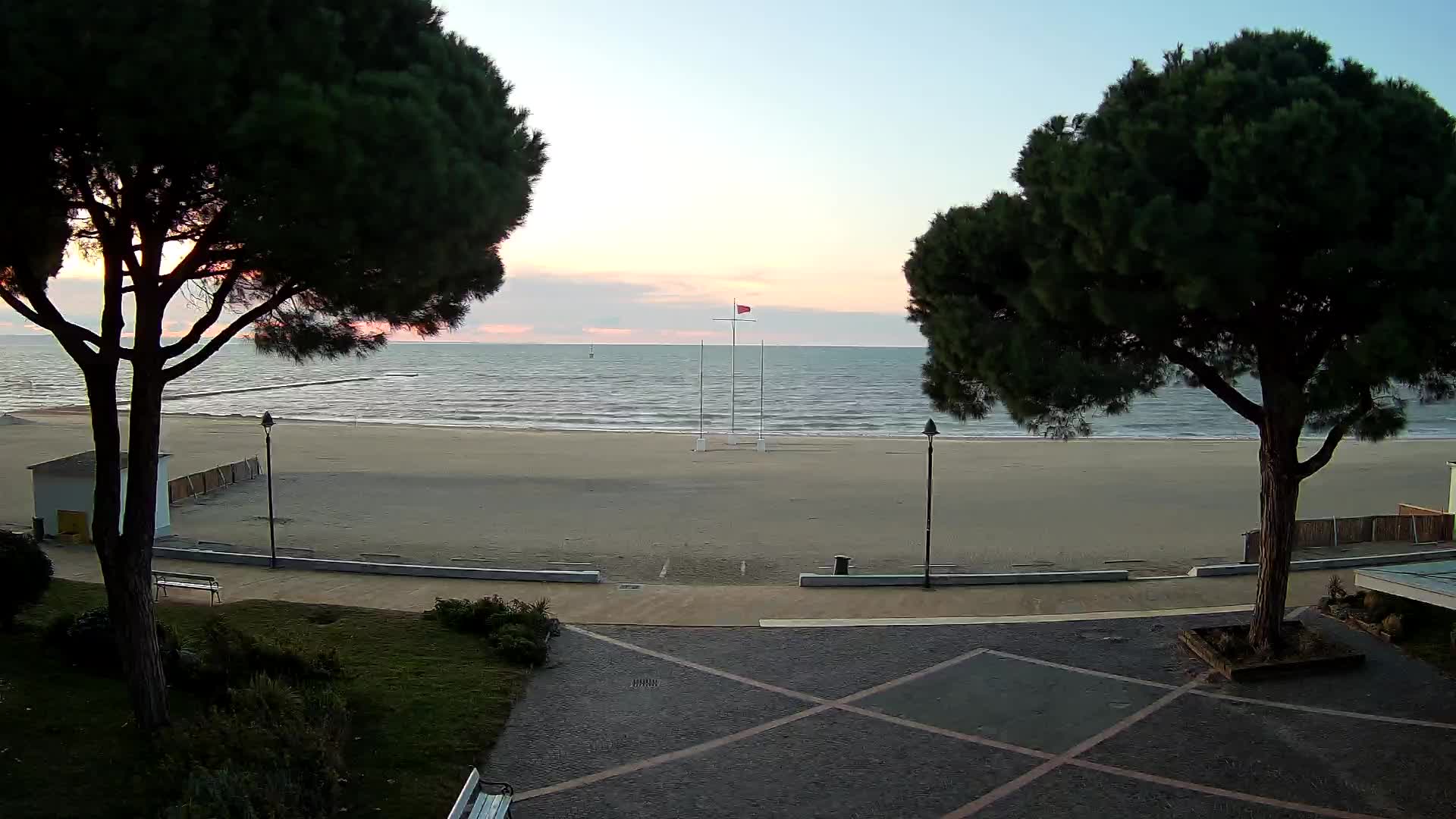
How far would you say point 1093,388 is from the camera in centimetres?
1077

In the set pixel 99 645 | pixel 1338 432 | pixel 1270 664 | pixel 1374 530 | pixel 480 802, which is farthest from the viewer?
pixel 1374 530

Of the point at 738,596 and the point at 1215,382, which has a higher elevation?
the point at 1215,382

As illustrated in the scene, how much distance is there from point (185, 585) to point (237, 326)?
932 centimetres

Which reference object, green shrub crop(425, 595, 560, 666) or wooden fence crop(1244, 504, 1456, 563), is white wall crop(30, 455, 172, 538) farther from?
wooden fence crop(1244, 504, 1456, 563)

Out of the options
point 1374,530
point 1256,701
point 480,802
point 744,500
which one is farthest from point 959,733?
point 744,500

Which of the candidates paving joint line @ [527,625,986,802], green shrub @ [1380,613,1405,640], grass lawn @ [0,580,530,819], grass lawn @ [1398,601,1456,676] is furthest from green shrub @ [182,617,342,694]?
green shrub @ [1380,613,1405,640]

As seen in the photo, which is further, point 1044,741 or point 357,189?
point 1044,741

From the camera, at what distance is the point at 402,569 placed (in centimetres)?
1798

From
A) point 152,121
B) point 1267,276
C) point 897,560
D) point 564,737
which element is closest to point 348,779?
point 564,737

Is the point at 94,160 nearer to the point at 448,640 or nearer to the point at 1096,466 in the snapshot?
the point at 448,640

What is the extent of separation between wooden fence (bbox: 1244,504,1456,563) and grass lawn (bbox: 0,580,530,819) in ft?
59.4

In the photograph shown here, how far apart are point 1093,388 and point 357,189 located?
8.02 meters

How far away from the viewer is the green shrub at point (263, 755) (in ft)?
21.4

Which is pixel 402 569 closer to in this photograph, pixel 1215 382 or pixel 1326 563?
pixel 1215 382
